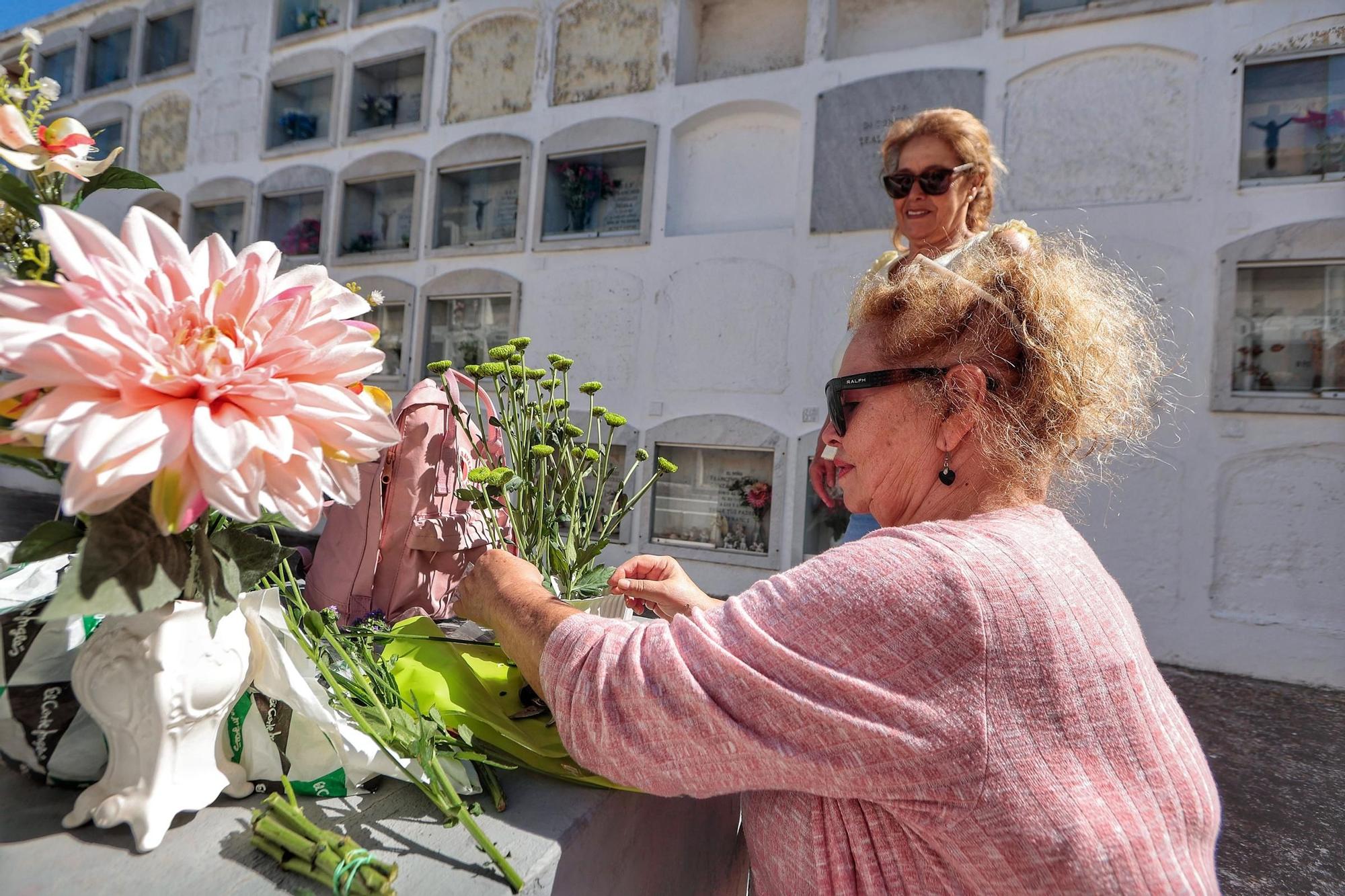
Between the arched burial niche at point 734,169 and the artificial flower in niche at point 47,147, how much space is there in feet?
20.3

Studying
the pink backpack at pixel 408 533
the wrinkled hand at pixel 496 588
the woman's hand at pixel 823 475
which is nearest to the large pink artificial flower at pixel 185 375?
the wrinkled hand at pixel 496 588

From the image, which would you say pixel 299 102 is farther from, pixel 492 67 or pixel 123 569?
pixel 123 569

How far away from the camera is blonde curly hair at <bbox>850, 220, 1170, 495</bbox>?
3.17ft

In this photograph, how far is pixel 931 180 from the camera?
2631 millimetres

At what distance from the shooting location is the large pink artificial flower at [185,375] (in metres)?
0.54

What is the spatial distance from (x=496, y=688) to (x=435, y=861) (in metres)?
0.31

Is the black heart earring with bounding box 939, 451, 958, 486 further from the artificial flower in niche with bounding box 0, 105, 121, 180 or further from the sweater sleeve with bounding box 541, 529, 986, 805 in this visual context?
the artificial flower in niche with bounding box 0, 105, 121, 180

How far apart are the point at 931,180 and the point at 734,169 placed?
448 cm

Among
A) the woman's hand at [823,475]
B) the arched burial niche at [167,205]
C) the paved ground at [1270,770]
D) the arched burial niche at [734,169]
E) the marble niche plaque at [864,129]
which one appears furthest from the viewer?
the arched burial niche at [167,205]

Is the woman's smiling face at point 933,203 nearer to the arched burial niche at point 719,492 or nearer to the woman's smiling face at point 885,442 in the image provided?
the woman's smiling face at point 885,442

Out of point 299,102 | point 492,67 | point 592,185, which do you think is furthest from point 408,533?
point 299,102

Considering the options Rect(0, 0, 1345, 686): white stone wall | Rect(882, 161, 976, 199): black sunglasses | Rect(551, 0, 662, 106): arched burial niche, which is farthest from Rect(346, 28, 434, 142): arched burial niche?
Rect(882, 161, 976, 199): black sunglasses

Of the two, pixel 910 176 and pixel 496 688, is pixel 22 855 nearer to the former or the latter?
pixel 496 688

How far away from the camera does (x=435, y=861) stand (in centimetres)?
70
